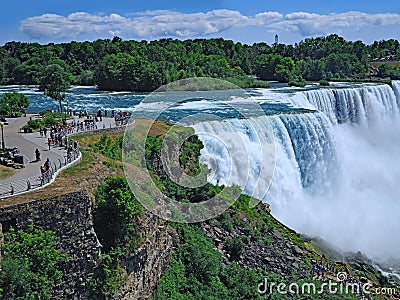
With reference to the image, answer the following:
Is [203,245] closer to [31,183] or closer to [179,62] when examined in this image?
[31,183]

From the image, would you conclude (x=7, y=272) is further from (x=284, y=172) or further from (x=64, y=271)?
(x=284, y=172)

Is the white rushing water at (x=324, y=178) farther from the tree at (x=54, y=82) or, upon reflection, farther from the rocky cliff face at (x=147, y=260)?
the tree at (x=54, y=82)

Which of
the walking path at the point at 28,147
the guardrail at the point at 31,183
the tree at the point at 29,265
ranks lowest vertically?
the tree at the point at 29,265

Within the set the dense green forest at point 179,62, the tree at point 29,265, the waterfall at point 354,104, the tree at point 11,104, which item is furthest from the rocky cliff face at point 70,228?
the dense green forest at point 179,62

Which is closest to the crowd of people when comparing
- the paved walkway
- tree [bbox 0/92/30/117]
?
the paved walkway

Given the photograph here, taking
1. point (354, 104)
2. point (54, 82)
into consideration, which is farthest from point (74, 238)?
point (354, 104)

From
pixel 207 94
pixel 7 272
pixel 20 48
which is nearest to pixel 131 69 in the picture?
pixel 207 94

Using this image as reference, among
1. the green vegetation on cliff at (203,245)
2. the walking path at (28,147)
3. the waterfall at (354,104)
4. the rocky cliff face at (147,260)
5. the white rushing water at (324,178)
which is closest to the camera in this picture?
the rocky cliff face at (147,260)
